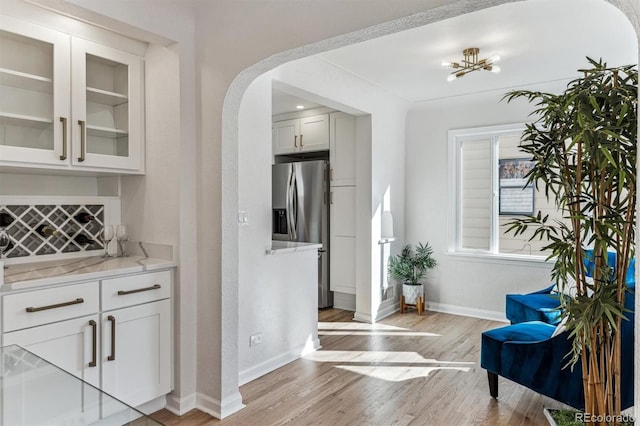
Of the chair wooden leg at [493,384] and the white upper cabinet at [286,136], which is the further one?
the white upper cabinet at [286,136]

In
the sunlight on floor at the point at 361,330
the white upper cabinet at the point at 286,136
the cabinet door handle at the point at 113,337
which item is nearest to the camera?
the cabinet door handle at the point at 113,337

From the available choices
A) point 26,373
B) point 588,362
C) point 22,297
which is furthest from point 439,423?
point 22,297

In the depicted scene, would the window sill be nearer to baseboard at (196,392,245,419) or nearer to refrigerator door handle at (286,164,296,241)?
refrigerator door handle at (286,164,296,241)

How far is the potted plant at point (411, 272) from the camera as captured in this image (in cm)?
485

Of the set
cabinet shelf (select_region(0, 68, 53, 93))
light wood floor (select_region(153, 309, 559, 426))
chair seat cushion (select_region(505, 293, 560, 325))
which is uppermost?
cabinet shelf (select_region(0, 68, 53, 93))

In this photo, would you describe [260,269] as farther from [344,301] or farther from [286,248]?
[344,301]

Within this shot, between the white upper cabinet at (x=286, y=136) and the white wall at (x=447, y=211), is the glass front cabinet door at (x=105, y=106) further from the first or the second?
the white wall at (x=447, y=211)

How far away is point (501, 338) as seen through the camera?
2680 millimetres

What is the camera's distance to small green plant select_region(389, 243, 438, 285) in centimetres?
485

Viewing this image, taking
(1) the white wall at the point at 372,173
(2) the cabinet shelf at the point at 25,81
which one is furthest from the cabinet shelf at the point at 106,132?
(1) the white wall at the point at 372,173

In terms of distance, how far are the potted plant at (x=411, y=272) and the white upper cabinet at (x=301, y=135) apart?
1.59 m

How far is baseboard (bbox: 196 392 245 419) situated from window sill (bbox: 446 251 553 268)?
3.20 m

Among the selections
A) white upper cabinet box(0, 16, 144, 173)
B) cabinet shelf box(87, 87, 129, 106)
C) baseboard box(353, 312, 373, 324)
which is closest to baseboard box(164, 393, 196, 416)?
white upper cabinet box(0, 16, 144, 173)

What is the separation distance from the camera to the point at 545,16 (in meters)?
2.79
